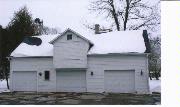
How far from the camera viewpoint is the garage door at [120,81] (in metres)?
19.8

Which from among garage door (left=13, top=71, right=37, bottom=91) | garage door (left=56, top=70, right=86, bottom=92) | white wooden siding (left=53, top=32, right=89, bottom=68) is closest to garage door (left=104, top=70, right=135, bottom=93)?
garage door (left=56, top=70, right=86, bottom=92)

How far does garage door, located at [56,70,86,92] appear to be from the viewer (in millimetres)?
21109

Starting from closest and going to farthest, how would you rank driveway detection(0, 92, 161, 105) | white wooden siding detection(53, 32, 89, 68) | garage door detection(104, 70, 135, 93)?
driveway detection(0, 92, 161, 105) < garage door detection(104, 70, 135, 93) < white wooden siding detection(53, 32, 89, 68)

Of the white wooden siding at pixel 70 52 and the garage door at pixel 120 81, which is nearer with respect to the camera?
the garage door at pixel 120 81

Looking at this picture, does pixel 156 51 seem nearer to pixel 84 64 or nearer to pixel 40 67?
pixel 84 64

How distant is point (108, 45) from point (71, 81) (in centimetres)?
345

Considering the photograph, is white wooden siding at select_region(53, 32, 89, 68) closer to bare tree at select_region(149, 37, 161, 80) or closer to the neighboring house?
the neighboring house

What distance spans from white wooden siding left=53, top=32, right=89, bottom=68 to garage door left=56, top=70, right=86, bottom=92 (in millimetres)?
614

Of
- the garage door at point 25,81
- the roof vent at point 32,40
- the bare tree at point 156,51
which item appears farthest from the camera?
the roof vent at point 32,40

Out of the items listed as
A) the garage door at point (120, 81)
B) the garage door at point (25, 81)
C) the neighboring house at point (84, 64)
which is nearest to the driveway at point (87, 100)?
the garage door at point (120, 81)

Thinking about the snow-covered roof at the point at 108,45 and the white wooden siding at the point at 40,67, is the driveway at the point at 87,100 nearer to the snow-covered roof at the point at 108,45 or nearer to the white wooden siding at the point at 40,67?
the snow-covered roof at the point at 108,45

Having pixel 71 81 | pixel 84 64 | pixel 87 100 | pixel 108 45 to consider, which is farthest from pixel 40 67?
pixel 87 100

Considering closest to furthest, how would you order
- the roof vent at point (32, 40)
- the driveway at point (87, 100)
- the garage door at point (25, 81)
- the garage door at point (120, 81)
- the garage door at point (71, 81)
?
the driveway at point (87, 100), the garage door at point (120, 81), the garage door at point (71, 81), the garage door at point (25, 81), the roof vent at point (32, 40)
